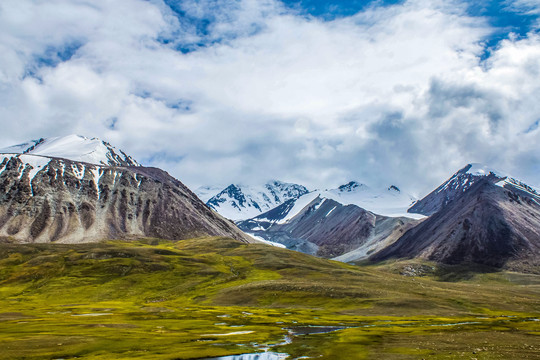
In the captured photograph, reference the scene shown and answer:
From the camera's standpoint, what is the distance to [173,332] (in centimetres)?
7512

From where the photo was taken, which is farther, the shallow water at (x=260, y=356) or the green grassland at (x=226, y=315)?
the green grassland at (x=226, y=315)

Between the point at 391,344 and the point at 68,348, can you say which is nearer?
the point at 68,348

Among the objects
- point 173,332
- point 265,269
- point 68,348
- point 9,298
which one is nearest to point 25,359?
point 68,348

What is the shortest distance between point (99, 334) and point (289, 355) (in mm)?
31208

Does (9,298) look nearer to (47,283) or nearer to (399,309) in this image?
(47,283)

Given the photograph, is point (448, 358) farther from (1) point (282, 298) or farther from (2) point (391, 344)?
(1) point (282, 298)

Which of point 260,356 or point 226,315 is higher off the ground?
point 226,315

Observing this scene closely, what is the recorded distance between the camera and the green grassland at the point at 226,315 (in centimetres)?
5800

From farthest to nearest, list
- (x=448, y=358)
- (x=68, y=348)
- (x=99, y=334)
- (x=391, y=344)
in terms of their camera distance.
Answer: (x=99, y=334) < (x=391, y=344) < (x=68, y=348) < (x=448, y=358)

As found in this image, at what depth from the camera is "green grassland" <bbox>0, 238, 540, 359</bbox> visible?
58.0 meters

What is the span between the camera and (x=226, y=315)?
103500 mm

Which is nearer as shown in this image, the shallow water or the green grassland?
the shallow water

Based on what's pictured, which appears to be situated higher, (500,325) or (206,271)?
(206,271)

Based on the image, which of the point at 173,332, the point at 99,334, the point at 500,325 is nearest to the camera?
the point at 99,334
